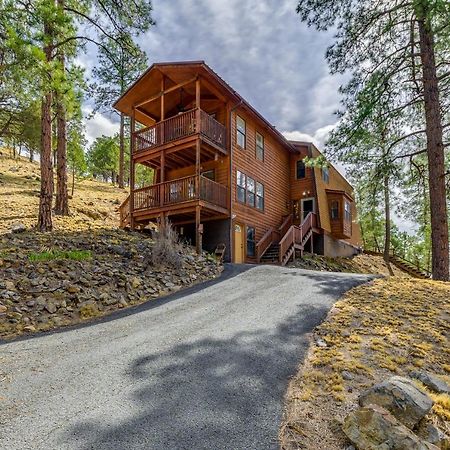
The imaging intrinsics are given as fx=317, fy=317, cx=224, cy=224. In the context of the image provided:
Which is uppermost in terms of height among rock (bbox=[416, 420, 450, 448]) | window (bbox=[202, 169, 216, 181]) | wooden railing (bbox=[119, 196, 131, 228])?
window (bbox=[202, 169, 216, 181])

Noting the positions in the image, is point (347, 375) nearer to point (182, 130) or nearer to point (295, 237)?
point (182, 130)

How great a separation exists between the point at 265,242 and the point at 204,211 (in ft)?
13.5

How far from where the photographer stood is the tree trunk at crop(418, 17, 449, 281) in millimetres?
8859

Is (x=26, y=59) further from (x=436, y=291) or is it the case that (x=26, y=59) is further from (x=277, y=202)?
(x=277, y=202)

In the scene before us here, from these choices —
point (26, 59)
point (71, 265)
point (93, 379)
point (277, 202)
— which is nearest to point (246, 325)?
point (93, 379)

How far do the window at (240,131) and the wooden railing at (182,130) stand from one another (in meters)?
0.97

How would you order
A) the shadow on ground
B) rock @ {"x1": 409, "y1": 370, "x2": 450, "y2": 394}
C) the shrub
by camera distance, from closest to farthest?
1. the shadow on ground
2. rock @ {"x1": 409, "y1": 370, "x2": 450, "y2": 394}
3. the shrub

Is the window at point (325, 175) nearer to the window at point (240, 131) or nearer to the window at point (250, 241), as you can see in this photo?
the window at point (240, 131)

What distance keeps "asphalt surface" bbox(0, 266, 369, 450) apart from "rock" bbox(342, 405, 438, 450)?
673mm

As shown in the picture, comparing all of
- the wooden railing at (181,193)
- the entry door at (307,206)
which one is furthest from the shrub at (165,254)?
the entry door at (307,206)

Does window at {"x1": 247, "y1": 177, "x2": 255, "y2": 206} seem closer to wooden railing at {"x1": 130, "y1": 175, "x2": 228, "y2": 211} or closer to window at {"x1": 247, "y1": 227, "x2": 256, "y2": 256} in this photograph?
window at {"x1": 247, "y1": 227, "x2": 256, "y2": 256}

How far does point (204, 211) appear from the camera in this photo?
13.0 m

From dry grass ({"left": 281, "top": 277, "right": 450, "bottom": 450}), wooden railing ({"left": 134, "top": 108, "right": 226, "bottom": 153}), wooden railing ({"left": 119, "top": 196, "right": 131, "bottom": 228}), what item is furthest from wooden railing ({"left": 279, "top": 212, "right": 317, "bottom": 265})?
wooden railing ({"left": 119, "top": 196, "right": 131, "bottom": 228})

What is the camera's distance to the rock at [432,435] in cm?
278
